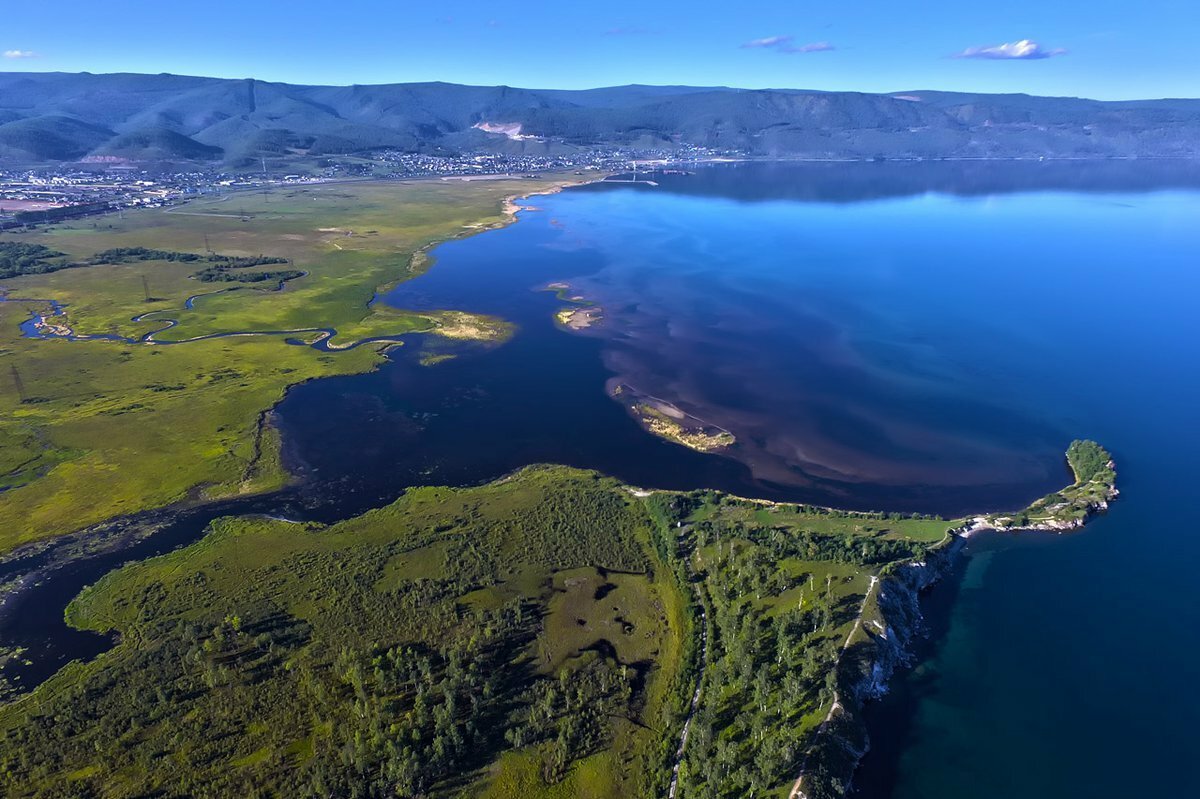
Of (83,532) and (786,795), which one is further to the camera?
(83,532)

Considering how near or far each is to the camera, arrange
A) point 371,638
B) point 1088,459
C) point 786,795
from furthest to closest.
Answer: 1. point 1088,459
2. point 371,638
3. point 786,795

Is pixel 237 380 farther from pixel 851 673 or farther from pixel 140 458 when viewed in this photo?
pixel 851 673

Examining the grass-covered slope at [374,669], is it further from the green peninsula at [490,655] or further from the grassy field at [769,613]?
the grassy field at [769,613]

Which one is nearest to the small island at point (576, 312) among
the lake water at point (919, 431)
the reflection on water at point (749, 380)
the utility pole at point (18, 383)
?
the reflection on water at point (749, 380)

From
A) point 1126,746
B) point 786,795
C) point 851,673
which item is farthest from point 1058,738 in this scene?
point 786,795

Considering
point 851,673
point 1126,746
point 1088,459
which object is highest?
point 1088,459

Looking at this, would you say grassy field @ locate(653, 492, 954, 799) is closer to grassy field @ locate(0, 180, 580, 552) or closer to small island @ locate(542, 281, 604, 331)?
grassy field @ locate(0, 180, 580, 552)
